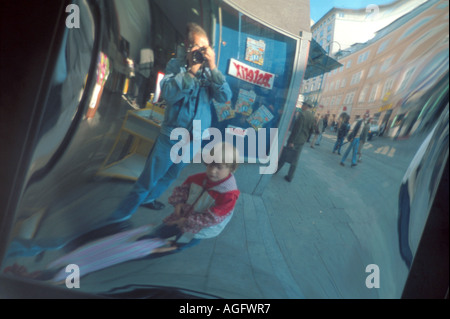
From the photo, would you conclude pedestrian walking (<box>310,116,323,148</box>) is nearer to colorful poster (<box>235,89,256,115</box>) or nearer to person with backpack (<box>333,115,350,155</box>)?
person with backpack (<box>333,115,350,155</box>)

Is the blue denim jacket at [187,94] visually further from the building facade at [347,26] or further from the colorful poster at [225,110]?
the building facade at [347,26]

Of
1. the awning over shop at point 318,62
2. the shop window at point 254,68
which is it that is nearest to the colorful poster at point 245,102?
the shop window at point 254,68

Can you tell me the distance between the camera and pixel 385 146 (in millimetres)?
1008

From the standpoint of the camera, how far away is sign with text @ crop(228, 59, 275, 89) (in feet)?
3.34

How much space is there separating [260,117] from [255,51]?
0.29m

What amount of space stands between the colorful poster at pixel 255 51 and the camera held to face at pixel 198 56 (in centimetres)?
19

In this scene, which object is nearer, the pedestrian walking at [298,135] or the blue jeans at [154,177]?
the pedestrian walking at [298,135]

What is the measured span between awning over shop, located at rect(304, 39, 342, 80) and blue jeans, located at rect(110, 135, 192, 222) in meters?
0.67

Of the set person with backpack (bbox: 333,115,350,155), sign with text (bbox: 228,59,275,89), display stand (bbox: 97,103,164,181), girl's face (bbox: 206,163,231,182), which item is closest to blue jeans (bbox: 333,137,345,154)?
person with backpack (bbox: 333,115,350,155)

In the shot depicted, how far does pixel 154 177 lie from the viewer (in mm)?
1132

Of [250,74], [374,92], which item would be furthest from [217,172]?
[374,92]

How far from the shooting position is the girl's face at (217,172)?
1.09 meters
